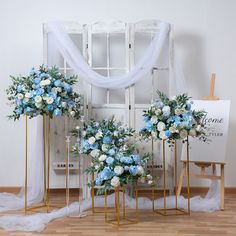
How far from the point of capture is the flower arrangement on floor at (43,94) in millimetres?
5039

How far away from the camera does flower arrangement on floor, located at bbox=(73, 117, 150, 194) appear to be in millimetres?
4594

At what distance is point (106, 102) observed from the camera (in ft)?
20.3

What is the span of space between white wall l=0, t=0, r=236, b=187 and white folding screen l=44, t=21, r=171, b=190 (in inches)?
13.6

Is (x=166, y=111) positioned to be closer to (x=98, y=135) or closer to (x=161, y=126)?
(x=161, y=126)

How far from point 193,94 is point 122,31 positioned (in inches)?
45.9

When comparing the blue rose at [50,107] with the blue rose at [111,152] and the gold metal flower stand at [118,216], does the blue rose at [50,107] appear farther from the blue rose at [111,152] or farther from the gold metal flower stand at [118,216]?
the gold metal flower stand at [118,216]

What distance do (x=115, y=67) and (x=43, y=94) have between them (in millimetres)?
1429

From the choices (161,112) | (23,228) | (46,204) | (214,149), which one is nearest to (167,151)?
(214,149)

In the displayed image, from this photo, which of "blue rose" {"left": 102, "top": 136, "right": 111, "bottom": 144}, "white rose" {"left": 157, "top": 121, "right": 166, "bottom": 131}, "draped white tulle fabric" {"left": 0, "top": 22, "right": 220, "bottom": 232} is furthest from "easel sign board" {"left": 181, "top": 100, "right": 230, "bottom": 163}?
"blue rose" {"left": 102, "top": 136, "right": 111, "bottom": 144}

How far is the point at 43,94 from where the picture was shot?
504 centimetres

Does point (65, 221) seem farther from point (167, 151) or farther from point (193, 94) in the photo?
point (193, 94)

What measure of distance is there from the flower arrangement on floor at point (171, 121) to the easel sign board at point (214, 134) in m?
0.63

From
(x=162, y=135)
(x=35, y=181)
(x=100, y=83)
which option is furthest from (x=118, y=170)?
(x=100, y=83)

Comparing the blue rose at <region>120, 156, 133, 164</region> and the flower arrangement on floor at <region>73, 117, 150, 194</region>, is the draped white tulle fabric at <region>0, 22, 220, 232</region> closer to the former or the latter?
the flower arrangement on floor at <region>73, 117, 150, 194</region>
